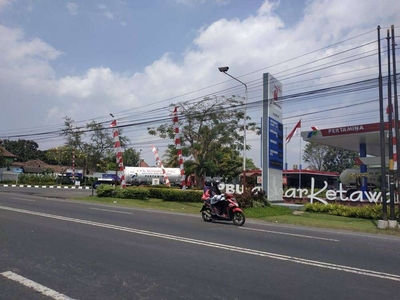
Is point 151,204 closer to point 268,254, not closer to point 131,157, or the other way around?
point 268,254

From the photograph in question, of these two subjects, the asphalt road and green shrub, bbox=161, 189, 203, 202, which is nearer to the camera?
the asphalt road

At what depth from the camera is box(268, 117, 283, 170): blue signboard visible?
23844 mm

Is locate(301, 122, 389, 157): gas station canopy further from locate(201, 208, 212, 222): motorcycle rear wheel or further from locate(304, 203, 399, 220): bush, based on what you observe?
locate(201, 208, 212, 222): motorcycle rear wheel

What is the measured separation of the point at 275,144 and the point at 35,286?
20288mm

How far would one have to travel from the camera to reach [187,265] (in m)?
7.12

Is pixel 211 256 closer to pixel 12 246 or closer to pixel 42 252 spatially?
pixel 42 252

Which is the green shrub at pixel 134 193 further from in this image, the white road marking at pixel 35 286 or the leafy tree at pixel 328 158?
the leafy tree at pixel 328 158

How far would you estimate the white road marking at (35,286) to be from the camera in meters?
5.26

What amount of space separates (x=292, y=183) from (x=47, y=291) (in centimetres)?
5253

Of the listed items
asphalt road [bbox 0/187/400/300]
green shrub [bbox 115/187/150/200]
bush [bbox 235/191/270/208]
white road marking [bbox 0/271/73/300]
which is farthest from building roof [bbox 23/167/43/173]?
white road marking [bbox 0/271/73/300]

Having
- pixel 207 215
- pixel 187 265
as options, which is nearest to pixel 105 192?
pixel 207 215

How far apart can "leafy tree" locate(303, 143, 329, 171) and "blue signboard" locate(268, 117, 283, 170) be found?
A: 51728mm

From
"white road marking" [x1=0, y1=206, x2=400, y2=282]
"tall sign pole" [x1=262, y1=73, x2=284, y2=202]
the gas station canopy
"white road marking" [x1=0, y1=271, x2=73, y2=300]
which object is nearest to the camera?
"white road marking" [x1=0, y1=271, x2=73, y2=300]

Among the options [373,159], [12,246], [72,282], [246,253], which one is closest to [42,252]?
[12,246]
